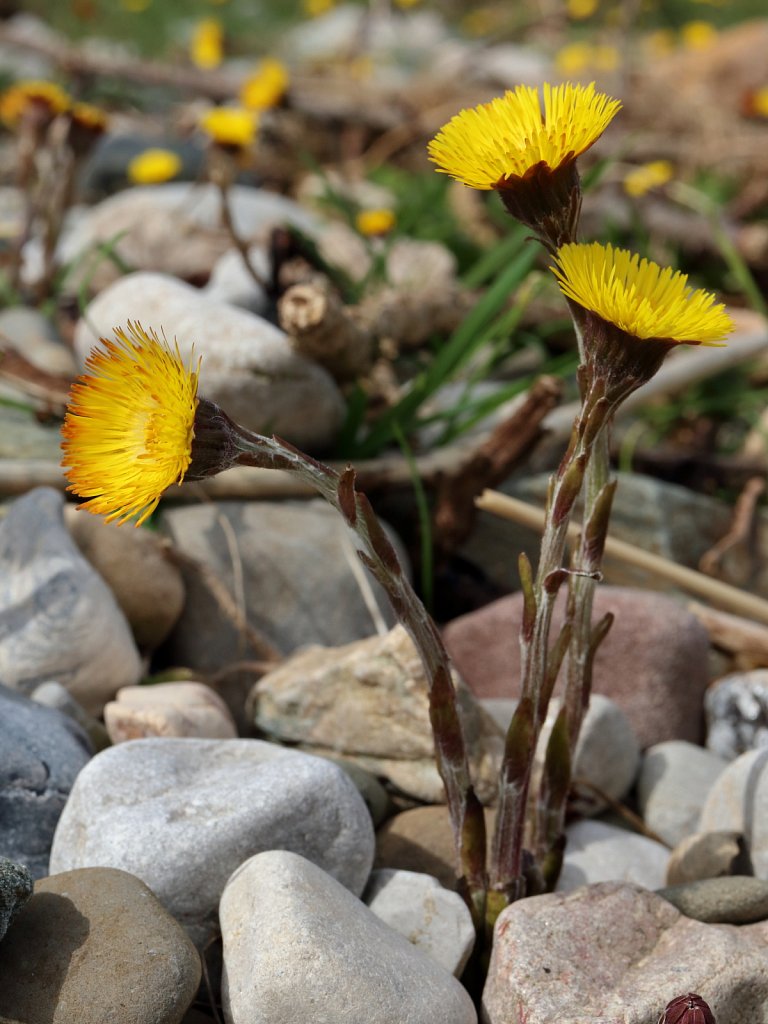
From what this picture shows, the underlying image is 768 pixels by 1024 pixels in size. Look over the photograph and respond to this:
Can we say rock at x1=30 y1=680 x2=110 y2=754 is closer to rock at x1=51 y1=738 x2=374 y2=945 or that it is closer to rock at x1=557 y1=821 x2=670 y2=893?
rock at x1=51 y1=738 x2=374 y2=945

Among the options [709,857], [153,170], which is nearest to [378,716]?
[709,857]

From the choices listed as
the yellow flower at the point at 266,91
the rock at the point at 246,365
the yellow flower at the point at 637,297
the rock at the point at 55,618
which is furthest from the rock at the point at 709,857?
the yellow flower at the point at 266,91

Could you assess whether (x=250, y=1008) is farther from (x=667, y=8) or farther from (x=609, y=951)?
(x=667, y=8)

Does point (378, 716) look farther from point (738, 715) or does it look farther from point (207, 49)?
point (207, 49)

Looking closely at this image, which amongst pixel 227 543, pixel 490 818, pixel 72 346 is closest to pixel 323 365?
pixel 227 543

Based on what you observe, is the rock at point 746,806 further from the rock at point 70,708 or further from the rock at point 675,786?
the rock at point 70,708
